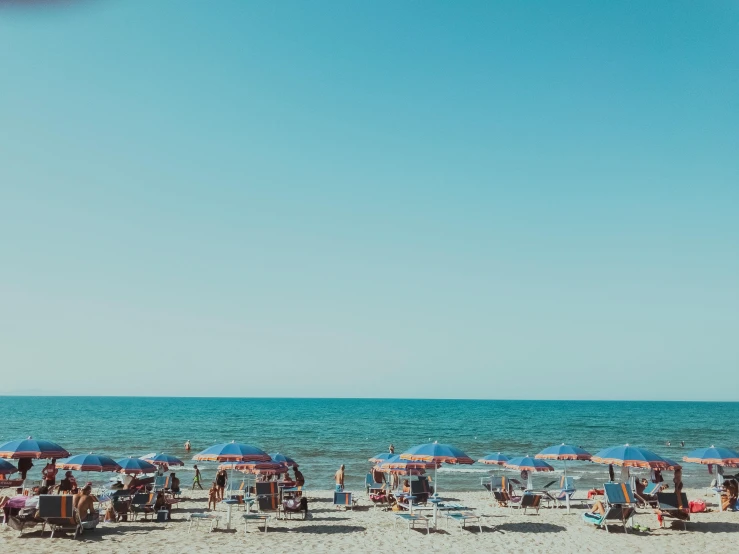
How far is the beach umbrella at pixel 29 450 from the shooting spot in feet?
55.7

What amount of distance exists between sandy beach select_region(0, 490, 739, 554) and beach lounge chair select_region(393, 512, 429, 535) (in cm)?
20

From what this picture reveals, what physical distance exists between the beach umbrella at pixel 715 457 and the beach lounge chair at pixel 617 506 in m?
5.12

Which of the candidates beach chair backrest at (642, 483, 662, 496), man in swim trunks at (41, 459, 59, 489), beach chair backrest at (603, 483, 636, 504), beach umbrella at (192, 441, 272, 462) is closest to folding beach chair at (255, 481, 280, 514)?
beach umbrella at (192, 441, 272, 462)

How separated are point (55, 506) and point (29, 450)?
5.26 meters

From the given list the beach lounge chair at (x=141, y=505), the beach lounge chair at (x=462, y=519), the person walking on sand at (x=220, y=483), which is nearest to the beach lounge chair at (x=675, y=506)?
the beach lounge chair at (x=462, y=519)

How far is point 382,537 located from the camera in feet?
46.0

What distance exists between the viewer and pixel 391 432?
74.2m

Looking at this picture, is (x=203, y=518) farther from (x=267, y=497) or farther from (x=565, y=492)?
(x=565, y=492)

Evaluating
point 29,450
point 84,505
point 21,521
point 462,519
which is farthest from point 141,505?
point 462,519

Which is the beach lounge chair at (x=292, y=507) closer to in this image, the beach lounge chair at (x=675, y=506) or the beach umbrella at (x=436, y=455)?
the beach umbrella at (x=436, y=455)

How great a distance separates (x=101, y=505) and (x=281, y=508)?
5.69 m

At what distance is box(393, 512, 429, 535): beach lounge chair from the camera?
1478 centimetres

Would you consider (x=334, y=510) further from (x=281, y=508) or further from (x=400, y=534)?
(x=400, y=534)

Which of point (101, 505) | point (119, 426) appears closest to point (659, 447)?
point (101, 505)
